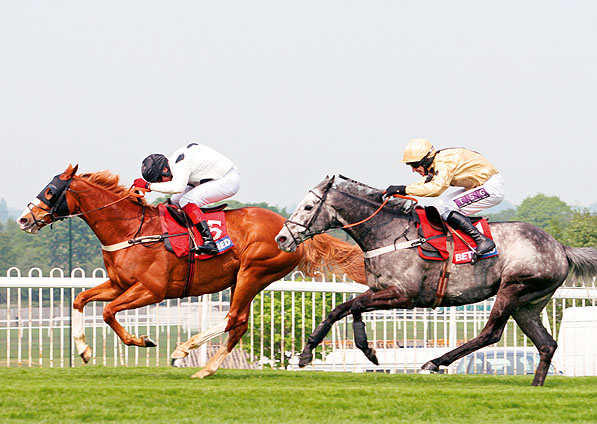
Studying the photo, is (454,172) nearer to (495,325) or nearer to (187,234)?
(495,325)

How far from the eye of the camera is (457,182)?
28.0 ft

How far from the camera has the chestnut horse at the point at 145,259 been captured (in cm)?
858

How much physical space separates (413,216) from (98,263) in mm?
67454

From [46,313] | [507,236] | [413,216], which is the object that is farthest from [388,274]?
[46,313]

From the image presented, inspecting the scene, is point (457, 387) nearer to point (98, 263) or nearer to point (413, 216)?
point (413, 216)

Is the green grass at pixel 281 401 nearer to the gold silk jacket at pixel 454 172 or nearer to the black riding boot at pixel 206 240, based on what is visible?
the black riding boot at pixel 206 240

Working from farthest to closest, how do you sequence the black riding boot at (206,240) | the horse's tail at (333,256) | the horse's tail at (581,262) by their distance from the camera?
1. the horse's tail at (333,256)
2. the horse's tail at (581,262)
3. the black riding boot at (206,240)

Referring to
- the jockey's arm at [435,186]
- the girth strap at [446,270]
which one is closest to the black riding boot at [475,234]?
the girth strap at [446,270]

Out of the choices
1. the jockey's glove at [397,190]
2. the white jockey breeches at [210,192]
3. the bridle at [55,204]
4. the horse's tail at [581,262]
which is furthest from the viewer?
the white jockey breeches at [210,192]

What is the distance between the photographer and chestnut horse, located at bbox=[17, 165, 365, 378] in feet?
28.1

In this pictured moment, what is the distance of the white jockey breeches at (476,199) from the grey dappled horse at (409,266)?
0.71 feet

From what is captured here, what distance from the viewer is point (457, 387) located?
8203mm

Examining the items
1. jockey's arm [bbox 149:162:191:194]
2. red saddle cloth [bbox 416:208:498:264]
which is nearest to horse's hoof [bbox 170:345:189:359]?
jockey's arm [bbox 149:162:191:194]

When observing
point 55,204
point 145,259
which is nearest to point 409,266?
point 145,259
